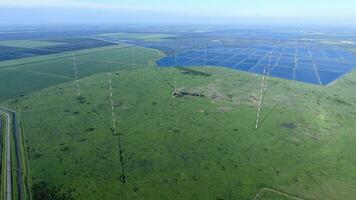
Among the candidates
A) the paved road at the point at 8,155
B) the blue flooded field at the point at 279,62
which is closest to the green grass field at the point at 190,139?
the paved road at the point at 8,155

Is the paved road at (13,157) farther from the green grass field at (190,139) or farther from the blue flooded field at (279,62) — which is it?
the blue flooded field at (279,62)

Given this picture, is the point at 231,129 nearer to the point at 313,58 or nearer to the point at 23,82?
the point at 23,82

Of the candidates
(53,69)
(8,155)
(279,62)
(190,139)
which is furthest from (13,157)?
(279,62)

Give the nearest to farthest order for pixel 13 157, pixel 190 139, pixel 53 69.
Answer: pixel 13 157 → pixel 190 139 → pixel 53 69

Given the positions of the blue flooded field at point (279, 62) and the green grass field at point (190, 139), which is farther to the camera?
the blue flooded field at point (279, 62)

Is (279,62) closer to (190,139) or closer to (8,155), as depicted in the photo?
(190,139)

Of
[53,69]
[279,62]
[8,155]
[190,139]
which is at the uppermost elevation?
[279,62]

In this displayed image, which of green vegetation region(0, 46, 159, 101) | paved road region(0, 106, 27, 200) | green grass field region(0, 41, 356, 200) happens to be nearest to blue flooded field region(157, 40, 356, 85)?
green grass field region(0, 41, 356, 200)

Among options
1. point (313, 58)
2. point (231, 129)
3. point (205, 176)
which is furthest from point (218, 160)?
A: point (313, 58)

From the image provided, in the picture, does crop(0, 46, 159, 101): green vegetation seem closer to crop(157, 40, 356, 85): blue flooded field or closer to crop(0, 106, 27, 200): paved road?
crop(0, 106, 27, 200): paved road
